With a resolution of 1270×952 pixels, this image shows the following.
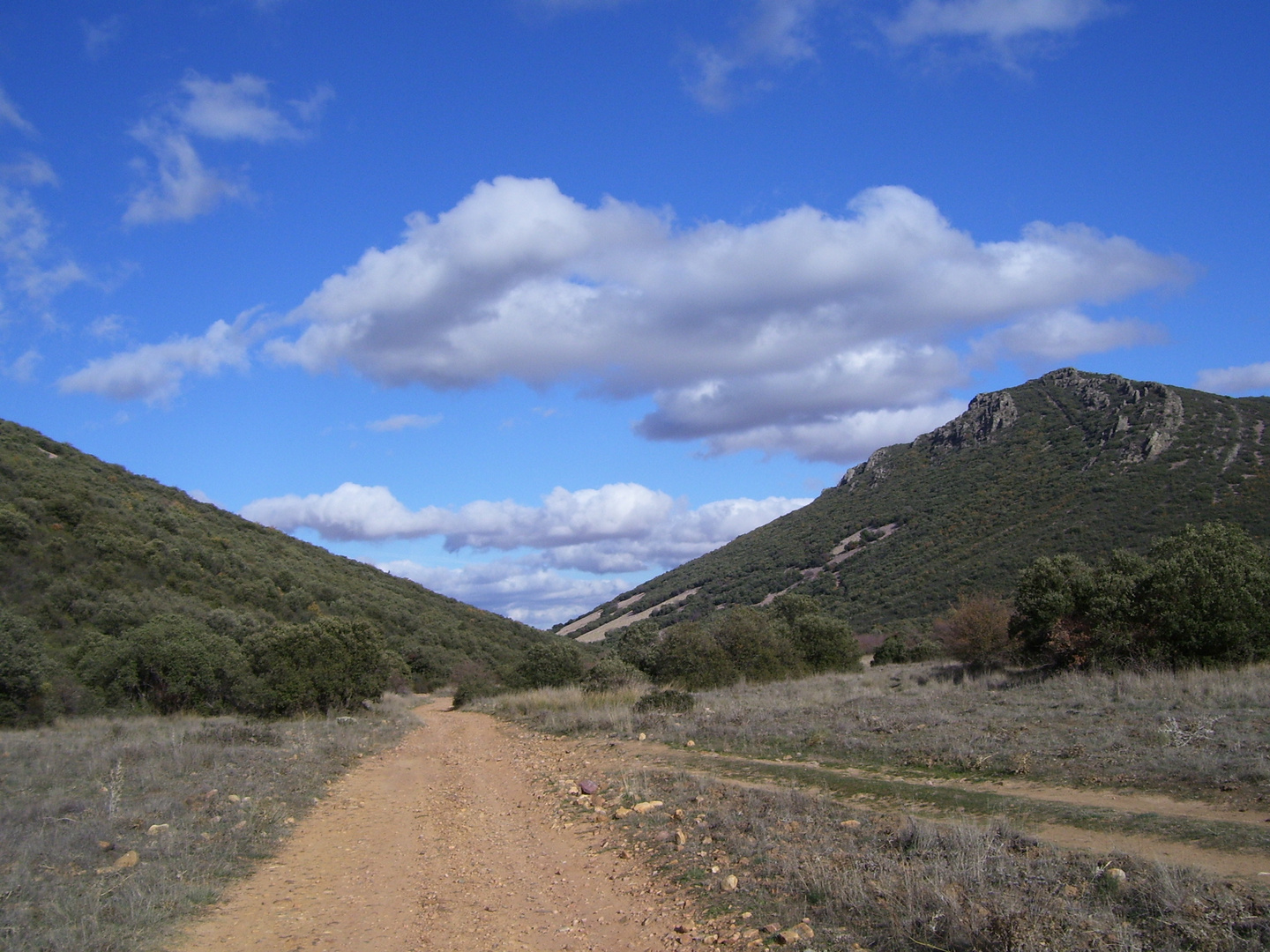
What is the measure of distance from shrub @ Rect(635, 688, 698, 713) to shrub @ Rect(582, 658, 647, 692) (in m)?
4.59

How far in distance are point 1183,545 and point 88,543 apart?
1556 inches

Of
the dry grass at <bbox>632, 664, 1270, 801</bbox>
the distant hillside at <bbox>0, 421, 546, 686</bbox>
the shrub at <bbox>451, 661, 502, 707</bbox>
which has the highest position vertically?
the distant hillside at <bbox>0, 421, 546, 686</bbox>

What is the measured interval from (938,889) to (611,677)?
21.5m

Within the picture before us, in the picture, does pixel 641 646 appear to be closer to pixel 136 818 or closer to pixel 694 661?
pixel 694 661

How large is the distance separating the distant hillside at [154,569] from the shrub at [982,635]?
2189cm

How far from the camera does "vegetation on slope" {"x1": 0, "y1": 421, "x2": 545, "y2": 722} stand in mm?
22266

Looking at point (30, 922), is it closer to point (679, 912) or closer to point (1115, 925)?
point (679, 912)

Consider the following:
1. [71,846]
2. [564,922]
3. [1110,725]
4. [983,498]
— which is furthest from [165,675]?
[983,498]

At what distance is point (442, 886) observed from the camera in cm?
736

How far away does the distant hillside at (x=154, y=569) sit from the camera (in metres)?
27.9

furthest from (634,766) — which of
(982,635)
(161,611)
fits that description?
(161,611)

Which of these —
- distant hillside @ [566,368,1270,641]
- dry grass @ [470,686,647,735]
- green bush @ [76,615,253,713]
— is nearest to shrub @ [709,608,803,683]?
dry grass @ [470,686,647,735]

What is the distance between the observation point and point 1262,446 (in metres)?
50.7

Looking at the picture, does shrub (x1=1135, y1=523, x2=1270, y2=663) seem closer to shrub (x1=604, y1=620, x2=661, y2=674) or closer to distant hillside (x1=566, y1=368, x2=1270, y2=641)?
shrub (x1=604, y1=620, x2=661, y2=674)
